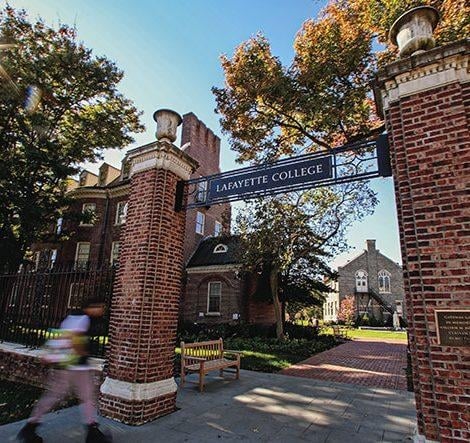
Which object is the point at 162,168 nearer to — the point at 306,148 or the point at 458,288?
the point at 458,288

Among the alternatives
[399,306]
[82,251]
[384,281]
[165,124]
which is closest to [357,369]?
[165,124]

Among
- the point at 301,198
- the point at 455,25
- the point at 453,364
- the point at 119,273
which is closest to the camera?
the point at 453,364

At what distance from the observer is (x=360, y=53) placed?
9109 millimetres

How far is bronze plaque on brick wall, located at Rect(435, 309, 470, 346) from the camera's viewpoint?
3164 mm

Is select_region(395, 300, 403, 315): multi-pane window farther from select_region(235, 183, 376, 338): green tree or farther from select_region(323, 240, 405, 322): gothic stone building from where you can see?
select_region(235, 183, 376, 338): green tree

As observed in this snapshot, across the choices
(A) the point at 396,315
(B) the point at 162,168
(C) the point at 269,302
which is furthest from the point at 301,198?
(A) the point at 396,315

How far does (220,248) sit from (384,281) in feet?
97.8

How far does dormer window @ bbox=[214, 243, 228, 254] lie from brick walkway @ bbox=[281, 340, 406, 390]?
9.88 metres

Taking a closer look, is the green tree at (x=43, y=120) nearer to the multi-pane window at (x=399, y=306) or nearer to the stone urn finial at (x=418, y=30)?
the stone urn finial at (x=418, y=30)

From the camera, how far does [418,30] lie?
168 inches

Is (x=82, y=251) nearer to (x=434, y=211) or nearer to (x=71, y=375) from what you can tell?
(x=71, y=375)

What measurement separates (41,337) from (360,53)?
11360 millimetres

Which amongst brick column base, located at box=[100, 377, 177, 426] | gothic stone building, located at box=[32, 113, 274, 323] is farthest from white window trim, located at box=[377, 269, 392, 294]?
brick column base, located at box=[100, 377, 177, 426]

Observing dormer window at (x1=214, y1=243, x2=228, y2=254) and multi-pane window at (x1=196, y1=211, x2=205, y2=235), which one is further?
multi-pane window at (x1=196, y1=211, x2=205, y2=235)
